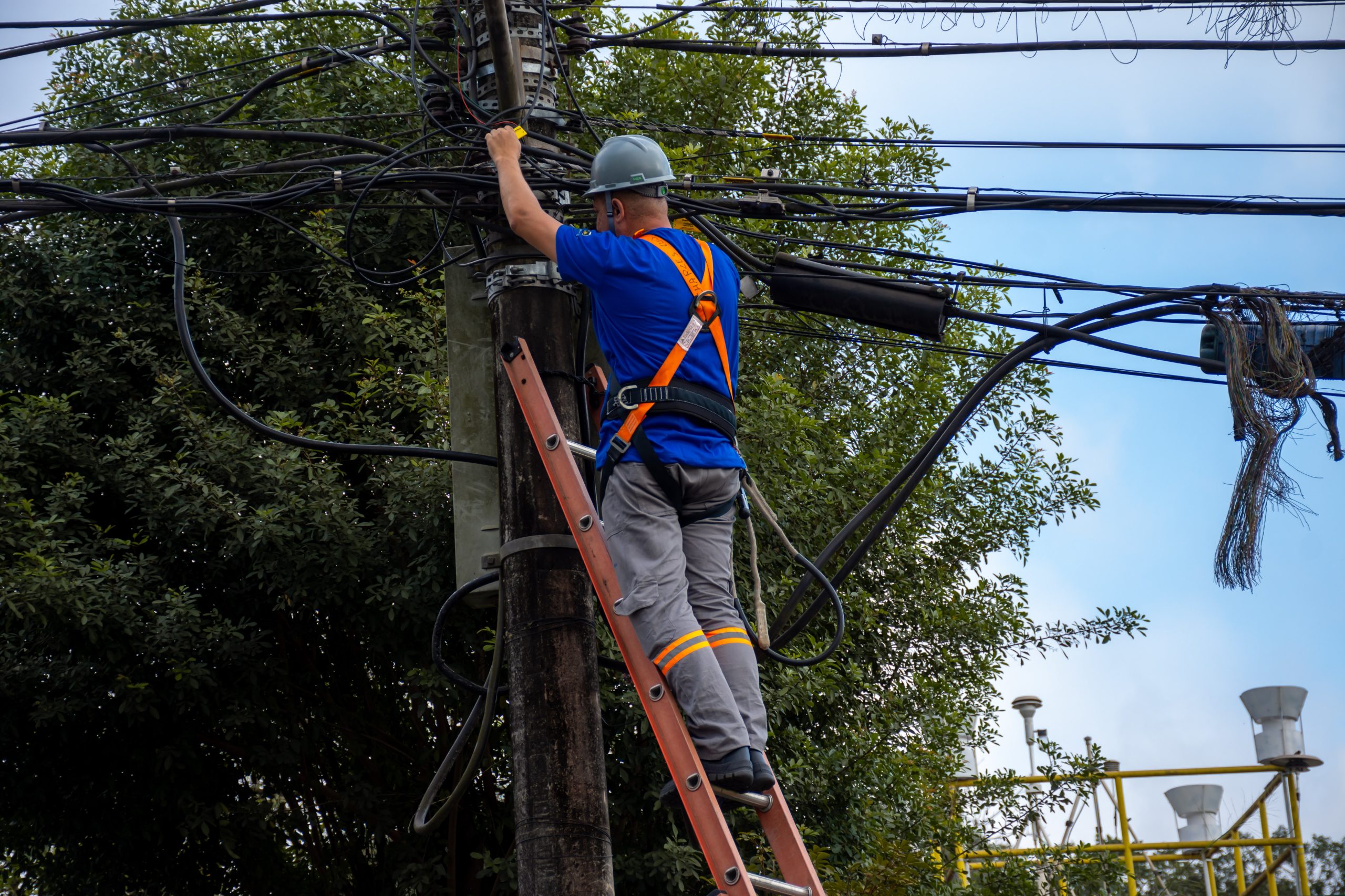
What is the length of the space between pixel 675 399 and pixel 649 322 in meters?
0.27

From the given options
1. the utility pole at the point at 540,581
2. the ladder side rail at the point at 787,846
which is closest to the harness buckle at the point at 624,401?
the utility pole at the point at 540,581

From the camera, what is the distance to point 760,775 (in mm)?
3900

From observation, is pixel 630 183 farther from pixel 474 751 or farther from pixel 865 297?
pixel 474 751

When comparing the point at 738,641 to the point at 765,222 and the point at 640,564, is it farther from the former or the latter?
the point at 765,222

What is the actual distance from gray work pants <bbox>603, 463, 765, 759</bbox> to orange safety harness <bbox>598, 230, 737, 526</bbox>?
0.12 ft

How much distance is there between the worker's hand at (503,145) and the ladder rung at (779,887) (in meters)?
2.49

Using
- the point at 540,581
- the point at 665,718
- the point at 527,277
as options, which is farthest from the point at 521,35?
the point at 665,718

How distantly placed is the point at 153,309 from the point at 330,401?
2347 millimetres

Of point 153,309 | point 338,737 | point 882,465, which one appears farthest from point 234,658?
point 882,465

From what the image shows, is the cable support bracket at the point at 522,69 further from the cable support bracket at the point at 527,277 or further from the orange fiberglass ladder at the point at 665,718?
the orange fiberglass ladder at the point at 665,718

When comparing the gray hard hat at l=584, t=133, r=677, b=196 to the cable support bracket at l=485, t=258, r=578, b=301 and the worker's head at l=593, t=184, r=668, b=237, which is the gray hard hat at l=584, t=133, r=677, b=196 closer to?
the worker's head at l=593, t=184, r=668, b=237

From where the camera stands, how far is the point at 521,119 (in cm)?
497

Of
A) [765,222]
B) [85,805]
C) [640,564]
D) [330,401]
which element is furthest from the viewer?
[765,222]

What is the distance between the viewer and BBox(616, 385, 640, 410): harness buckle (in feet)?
13.8
